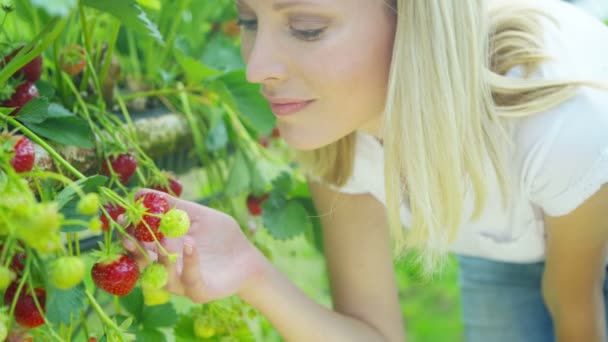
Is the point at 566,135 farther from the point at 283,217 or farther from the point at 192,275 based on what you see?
the point at 192,275

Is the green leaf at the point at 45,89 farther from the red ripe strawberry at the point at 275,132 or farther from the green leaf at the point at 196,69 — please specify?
the red ripe strawberry at the point at 275,132

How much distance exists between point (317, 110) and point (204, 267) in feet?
0.80

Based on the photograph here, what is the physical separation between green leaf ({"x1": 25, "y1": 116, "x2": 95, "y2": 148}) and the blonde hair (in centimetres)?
39

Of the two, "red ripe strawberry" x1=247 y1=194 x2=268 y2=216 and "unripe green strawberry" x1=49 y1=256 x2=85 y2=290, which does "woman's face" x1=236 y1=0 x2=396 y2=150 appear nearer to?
"red ripe strawberry" x1=247 y1=194 x2=268 y2=216

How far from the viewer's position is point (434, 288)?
2682mm

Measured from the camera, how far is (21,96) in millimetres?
714

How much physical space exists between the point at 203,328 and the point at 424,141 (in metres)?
0.38

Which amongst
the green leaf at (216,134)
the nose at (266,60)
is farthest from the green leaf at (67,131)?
the green leaf at (216,134)

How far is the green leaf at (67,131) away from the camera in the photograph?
70cm

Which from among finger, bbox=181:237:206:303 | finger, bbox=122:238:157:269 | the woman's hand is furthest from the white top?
finger, bbox=122:238:157:269

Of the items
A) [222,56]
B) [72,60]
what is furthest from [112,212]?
[222,56]

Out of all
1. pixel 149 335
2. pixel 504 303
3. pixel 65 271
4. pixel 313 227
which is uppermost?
pixel 65 271

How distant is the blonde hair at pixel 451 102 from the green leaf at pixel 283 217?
5.8 inches

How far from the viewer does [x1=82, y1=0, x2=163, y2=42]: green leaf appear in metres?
0.64
